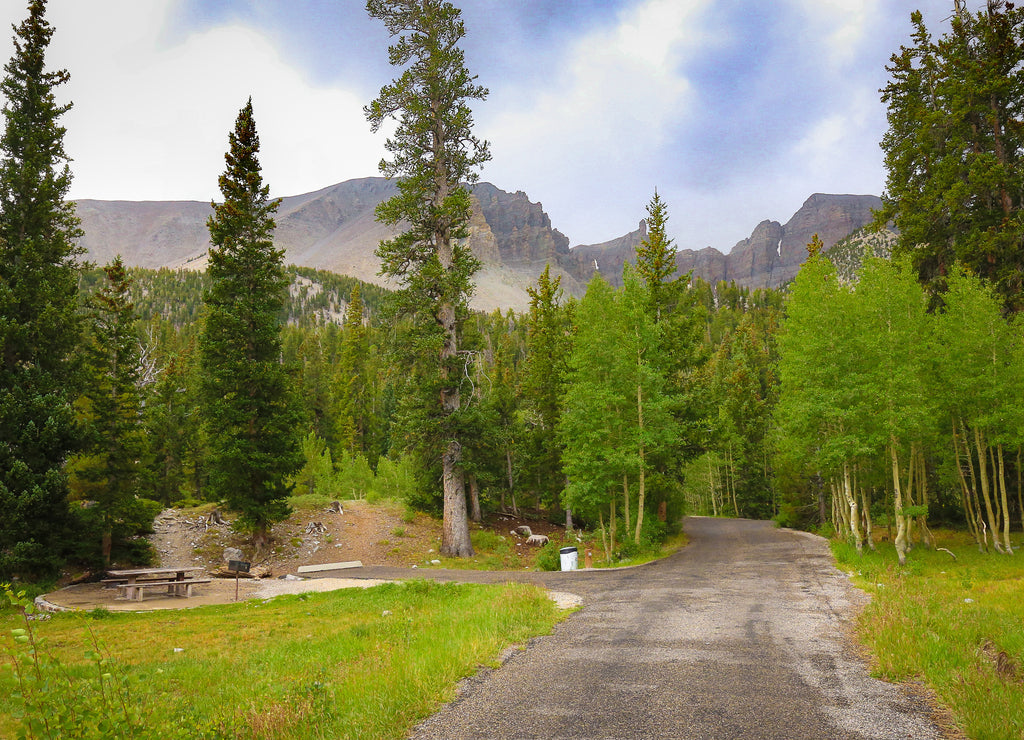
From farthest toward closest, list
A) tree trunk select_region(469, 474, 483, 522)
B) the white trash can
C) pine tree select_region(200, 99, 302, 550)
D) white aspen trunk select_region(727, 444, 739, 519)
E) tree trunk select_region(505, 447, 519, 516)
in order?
1. white aspen trunk select_region(727, 444, 739, 519)
2. tree trunk select_region(505, 447, 519, 516)
3. tree trunk select_region(469, 474, 483, 522)
4. pine tree select_region(200, 99, 302, 550)
5. the white trash can

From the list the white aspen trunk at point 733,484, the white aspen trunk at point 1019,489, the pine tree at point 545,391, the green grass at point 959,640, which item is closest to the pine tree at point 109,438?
the pine tree at point 545,391

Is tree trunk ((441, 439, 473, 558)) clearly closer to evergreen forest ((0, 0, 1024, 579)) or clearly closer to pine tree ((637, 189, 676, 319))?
evergreen forest ((0, 0, 1024, 579))

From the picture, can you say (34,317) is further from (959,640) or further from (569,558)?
(959,640)

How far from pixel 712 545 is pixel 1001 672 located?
767 inches

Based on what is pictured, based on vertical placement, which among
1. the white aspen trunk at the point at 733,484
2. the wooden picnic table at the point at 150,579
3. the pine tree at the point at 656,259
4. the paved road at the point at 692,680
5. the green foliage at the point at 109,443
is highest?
the pine tree at the point at 656,259

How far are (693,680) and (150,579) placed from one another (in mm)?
19675

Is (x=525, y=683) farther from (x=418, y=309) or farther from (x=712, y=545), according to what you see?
(x=712, y=545)

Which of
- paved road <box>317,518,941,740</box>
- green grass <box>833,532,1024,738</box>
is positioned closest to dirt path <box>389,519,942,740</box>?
paved road <box>317,518,941,740</box>

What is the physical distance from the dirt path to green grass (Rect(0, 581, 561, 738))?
1.88ft

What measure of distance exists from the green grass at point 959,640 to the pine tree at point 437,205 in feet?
53.0

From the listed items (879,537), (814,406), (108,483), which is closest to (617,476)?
(814,406)

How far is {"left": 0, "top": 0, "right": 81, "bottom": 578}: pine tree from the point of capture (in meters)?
18.0

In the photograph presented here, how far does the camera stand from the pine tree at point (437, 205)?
977 inches

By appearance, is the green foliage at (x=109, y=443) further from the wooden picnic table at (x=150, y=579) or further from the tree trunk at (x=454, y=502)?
the tree trunk at (x=454, y=502)
